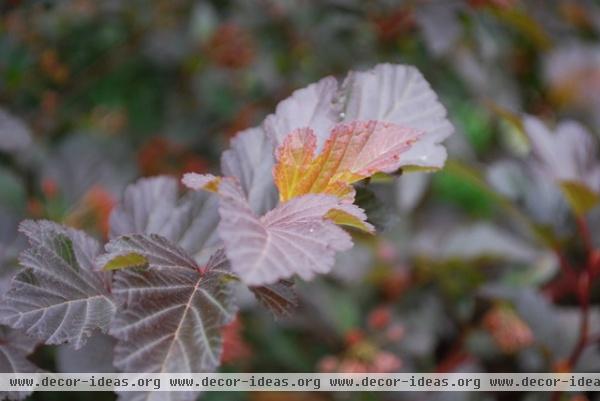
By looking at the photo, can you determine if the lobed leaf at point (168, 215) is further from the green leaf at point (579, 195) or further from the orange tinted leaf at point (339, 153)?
the green leaf at point (579, 195)

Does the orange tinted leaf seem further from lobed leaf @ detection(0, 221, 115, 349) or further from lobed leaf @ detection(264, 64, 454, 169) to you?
lobed leaf @ detection(0, 221, 115, 349)

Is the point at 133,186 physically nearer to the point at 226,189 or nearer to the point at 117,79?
the point at 226,189

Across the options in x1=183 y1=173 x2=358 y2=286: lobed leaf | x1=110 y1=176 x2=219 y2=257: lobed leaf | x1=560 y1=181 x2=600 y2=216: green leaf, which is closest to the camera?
x1=183 y1=173 x2=358 y2=286: lobed leaf

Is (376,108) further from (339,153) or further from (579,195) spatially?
(579,195)

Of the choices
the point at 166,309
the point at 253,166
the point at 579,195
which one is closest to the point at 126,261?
the point at 166,309

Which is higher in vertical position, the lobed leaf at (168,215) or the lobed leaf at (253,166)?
the lobed leaf at (253,166)

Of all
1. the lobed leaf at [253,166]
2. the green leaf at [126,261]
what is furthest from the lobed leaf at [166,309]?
the lobed leaf at [253,166]

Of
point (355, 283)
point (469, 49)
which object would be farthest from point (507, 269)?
point (469, 49)

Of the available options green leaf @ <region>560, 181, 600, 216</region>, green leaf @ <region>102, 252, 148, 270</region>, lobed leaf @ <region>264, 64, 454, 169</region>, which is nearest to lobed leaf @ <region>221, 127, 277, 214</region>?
lobed leaf @ <region>264, 64, 454, 169</region>
